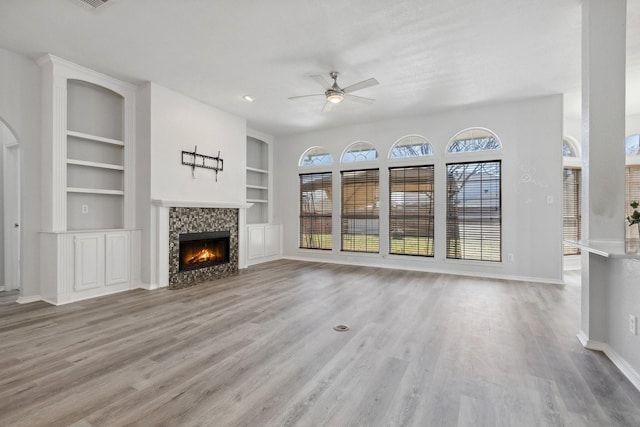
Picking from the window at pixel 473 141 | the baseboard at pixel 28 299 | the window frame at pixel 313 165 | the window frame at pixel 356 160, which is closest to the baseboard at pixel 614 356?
the window at pixel 473 141

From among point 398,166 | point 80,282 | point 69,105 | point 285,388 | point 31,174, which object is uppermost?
point 69,105

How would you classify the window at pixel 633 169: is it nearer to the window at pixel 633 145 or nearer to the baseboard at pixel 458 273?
the window at pixel 633 145

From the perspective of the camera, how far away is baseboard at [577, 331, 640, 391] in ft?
6.81

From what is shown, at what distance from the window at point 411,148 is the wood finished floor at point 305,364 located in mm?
3111

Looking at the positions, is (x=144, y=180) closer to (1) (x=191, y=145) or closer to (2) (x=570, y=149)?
(1) (x=191, y=145)

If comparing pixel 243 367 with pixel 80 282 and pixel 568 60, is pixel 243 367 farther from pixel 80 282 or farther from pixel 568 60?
pixel 568 60

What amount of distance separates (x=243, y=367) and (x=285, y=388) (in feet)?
1.44

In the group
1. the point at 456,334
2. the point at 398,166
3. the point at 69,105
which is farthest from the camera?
the point at 398,166

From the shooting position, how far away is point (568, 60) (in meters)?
3.81

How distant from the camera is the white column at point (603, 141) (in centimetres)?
261

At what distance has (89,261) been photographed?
4.08 metres

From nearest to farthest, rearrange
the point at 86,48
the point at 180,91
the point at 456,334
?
the point at 456,334 < the point at 86,48 < the point at 180,91

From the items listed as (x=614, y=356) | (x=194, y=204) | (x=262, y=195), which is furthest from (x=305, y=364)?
(x=262, y=195)

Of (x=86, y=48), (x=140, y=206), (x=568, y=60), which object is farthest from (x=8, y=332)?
(x=568, y=60)
